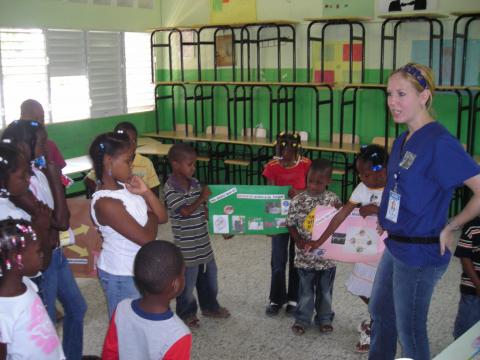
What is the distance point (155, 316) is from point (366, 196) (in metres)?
1.76

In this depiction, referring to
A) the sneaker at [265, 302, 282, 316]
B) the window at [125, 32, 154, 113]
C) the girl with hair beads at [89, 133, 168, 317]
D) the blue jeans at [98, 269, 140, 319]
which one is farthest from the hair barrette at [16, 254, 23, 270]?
the window at [125, 32, 154, 113]

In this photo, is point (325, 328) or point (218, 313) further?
point (218, 313)

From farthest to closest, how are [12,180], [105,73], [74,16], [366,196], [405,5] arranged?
1. [105,73]
2. [74,16]
3. [405,5]
4. [366,196]
5. [12,180]

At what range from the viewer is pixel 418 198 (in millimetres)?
2178

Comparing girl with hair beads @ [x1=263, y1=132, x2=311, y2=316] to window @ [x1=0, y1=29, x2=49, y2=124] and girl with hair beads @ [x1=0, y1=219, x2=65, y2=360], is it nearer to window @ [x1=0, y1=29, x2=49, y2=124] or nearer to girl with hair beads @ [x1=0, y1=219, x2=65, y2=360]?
girl with hair beads @ [x1=0, y1=219, x2=65, y2=360]

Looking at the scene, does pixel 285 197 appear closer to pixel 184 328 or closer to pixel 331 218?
pixel 331 218

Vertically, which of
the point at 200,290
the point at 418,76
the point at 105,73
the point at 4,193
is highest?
the point at 105,73

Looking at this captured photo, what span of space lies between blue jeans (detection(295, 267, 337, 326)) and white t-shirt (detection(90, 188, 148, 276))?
1.35 meters

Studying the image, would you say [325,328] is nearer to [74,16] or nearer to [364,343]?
[364,343]

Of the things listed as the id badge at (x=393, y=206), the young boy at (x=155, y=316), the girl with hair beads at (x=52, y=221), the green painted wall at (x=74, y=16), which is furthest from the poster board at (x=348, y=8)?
the young boy at (x=155, y=316)

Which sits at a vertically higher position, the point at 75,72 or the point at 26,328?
the point at 75,72

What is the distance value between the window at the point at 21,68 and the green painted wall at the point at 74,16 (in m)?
0.14

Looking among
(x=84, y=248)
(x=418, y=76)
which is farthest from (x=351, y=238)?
(x=84, y=248)

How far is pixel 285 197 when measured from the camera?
364 centimetres
